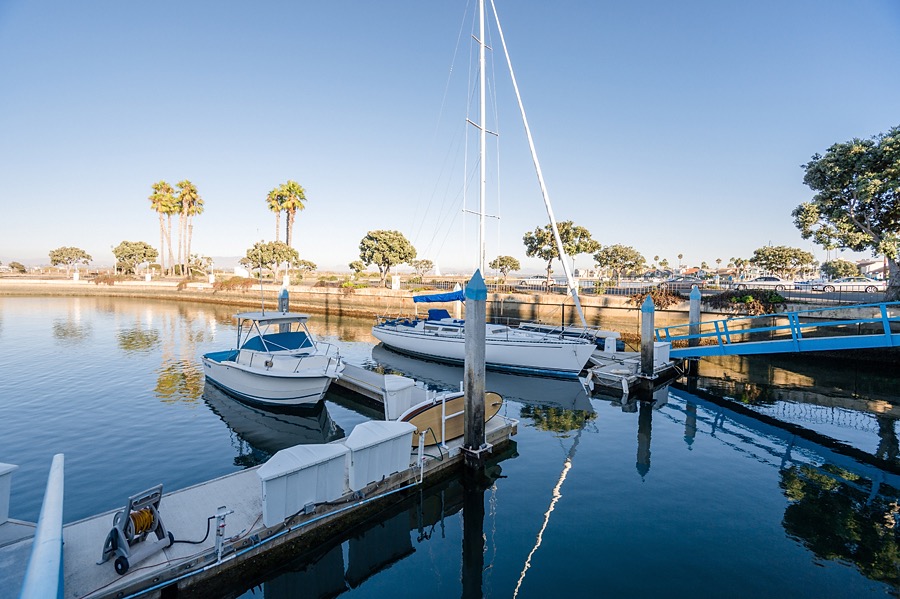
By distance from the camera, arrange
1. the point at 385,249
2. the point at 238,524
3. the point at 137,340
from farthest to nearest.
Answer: the point at 385,249 < the point at 137,340 < the point at 238,524

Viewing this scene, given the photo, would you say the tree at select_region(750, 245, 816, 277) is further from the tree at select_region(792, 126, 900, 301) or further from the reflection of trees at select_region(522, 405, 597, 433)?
the reflection of trees at select_region(522, 405, 597, 433)

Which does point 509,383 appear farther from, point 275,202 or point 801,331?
point 275,202

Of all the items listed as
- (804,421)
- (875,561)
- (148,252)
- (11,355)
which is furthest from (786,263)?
(148,252)

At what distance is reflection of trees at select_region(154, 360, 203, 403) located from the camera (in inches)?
701

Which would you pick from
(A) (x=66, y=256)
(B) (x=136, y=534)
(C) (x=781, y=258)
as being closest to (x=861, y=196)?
(B) (x=136, y=534)

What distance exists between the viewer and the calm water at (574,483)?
23.5 feet

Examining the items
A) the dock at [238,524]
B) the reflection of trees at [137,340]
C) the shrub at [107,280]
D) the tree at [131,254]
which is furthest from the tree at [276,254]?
the dock at [238,524]

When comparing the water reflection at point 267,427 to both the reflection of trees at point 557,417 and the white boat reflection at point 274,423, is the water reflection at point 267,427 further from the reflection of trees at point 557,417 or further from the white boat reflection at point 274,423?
the reflection of trees at point 557,417

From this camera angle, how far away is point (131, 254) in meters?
97.6

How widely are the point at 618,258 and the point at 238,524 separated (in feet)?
259

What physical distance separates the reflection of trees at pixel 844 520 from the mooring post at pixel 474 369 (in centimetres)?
666

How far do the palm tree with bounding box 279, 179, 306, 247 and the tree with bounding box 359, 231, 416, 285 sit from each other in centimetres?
1711

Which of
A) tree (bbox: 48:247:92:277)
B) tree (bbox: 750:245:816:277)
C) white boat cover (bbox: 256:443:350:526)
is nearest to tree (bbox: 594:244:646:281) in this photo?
tree (bbox: 750:245:816:277)

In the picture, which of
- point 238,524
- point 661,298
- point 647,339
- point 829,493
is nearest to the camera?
point 238,524
